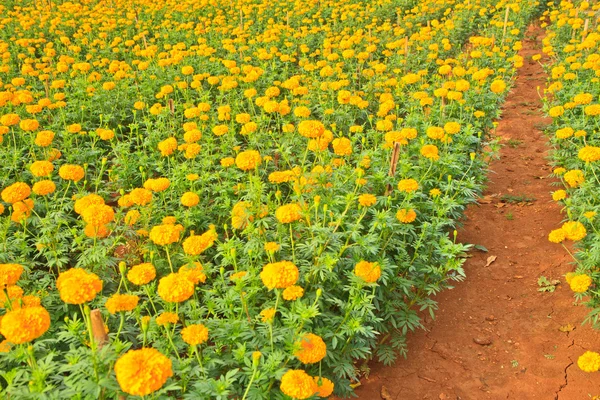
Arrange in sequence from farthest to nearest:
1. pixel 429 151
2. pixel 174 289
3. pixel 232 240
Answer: pixel 429 151 < pixel 232 240 < pixel 174 289

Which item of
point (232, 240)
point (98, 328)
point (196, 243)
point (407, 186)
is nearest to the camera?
point (98, 328)

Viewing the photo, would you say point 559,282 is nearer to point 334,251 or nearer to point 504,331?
point 504,331

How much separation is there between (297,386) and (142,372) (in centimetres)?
65

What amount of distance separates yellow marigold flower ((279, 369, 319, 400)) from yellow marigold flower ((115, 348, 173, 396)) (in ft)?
1.68

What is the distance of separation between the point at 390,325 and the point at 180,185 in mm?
2078

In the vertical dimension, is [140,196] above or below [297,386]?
above

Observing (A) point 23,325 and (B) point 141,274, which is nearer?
(A) point 23,325

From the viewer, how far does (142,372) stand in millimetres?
1838

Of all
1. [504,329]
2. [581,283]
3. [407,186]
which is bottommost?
[504,329]

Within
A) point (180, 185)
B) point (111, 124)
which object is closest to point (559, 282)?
point (180, 185)

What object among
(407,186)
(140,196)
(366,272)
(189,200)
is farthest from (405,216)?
(140,196)

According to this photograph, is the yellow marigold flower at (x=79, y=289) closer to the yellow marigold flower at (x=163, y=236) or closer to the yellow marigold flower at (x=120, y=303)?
the yellow marigold flower at (x=120, y=303)

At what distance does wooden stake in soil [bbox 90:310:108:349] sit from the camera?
212cm

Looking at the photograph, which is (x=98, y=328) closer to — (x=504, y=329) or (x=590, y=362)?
(x=590, y=362)
